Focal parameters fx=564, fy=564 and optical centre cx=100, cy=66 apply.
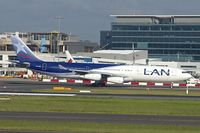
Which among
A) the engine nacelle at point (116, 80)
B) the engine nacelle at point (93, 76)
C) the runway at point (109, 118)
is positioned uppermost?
the engine nacelle at point (93, 76)

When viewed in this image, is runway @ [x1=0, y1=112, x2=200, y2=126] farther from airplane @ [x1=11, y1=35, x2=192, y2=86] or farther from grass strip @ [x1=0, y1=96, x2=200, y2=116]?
airplane @ [x1=11, y1=35, x2=192, y2=86]

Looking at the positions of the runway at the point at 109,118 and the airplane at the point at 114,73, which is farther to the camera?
the airplane at the point at 114,73

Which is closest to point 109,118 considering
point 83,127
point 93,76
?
point 83,127

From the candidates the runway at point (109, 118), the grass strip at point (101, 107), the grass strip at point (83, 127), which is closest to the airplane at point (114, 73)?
the grass strip at point (101, 107)

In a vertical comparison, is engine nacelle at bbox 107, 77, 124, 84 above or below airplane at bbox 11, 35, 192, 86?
below

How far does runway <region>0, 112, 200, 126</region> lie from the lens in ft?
119

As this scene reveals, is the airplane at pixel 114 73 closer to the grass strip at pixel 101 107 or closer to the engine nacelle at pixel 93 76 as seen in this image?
the engine nacelle at pixel 93 76

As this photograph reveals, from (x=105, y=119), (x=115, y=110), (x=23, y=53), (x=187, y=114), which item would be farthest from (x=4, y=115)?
(x=23, y=53)

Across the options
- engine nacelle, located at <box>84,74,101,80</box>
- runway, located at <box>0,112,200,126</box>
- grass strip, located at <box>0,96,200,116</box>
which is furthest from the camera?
engine nacelle, located at <box>84,74,101,80</box>

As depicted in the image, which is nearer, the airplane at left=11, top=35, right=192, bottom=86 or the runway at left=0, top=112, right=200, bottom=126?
the runway at left=0, top=112, right=200, bottom=126

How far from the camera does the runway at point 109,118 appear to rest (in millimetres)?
36375

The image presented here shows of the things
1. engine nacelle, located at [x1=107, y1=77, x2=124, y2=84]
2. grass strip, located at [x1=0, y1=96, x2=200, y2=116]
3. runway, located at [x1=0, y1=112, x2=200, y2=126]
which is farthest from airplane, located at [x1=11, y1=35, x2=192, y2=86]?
runway, located at [x1=0, y1=112, x2=200, y2=126]

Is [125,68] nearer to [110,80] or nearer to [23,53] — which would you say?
[110,80]

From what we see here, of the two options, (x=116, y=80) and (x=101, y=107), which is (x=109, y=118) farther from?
(x=116, y=80)
